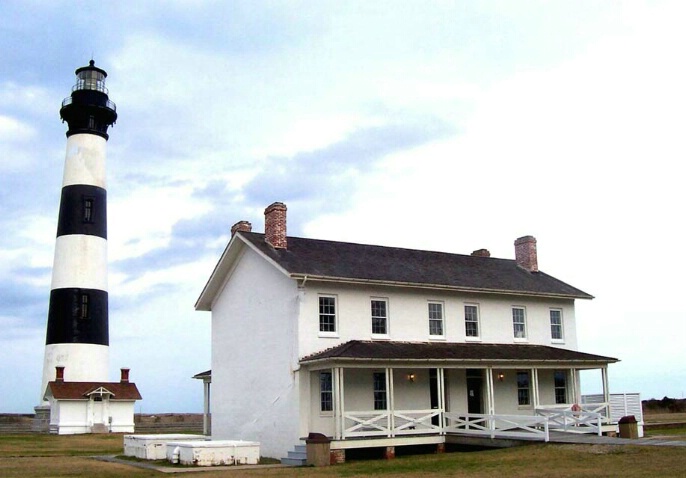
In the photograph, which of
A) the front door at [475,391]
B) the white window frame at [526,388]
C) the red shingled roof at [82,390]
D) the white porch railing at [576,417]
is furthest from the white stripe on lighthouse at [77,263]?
the white porch railing at [576,417]

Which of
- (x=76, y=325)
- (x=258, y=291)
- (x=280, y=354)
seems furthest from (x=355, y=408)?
(x=76, y=325)

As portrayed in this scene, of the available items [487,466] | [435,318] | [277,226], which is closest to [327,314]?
[277,226]

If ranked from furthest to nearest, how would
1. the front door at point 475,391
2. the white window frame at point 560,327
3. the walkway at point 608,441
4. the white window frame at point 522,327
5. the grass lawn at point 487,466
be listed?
the white window frame at point 560,327
the white window frame at point 522,327
the front door at point 475,391
the walkway at point 608,441
the grass lawn at point 487,466

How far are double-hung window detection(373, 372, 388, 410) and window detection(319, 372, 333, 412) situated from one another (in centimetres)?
165

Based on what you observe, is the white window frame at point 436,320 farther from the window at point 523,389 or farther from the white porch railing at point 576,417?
the white porch railing at point 576,417

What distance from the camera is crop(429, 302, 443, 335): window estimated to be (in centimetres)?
2675

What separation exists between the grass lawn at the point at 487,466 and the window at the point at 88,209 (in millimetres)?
18410

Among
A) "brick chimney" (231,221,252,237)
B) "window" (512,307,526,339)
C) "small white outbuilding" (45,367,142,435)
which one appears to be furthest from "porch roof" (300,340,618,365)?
"small white outbuilding" (45,367,142,435)

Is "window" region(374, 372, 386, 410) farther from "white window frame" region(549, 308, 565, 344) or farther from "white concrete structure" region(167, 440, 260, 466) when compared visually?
"white window frame" region(549, 308, 565, 344)

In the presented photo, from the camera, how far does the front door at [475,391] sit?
27141 millimetres

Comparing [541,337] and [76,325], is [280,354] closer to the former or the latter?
[541,337]

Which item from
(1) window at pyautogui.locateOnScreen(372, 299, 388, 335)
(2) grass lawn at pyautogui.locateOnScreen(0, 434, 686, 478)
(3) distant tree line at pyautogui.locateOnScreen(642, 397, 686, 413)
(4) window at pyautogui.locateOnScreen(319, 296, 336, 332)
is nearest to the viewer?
(2) grass lawn at pyautogui.locateOnScreen(0, 434, 686, 478)

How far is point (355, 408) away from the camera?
2445cm

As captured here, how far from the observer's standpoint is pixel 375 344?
24.5 metres
